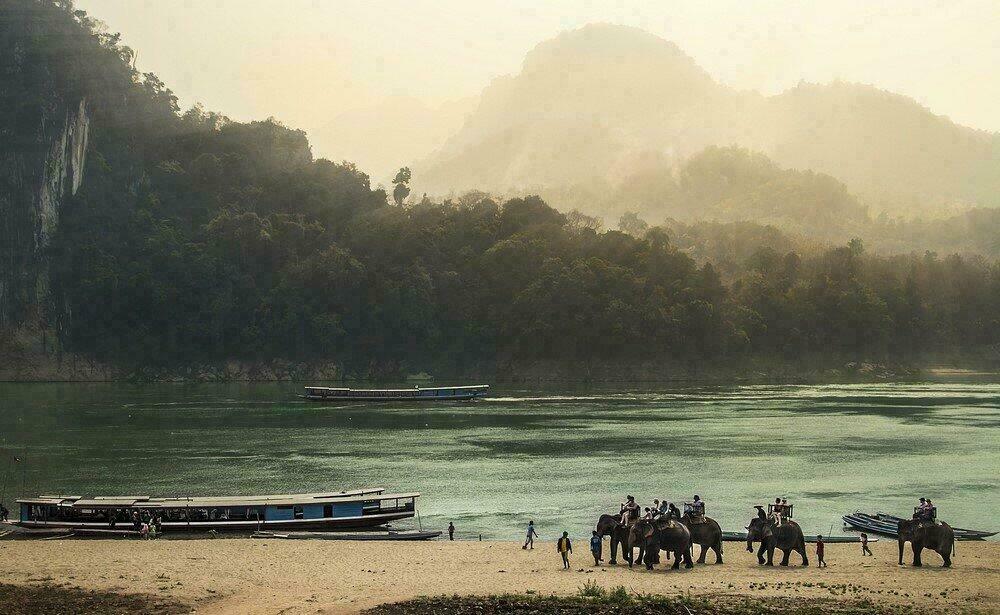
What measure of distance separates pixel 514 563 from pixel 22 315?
448ft

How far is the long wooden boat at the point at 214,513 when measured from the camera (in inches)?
1556

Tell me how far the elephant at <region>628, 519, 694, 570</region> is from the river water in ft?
28.4

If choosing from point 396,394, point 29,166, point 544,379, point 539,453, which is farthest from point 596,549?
point 29,166

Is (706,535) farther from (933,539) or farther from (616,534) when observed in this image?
(933,539)

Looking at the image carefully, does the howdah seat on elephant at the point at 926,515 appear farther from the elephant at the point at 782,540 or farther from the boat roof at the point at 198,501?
the boat roof at the point at 198,501

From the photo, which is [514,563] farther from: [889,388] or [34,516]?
[889,388]

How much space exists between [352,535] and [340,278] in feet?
367

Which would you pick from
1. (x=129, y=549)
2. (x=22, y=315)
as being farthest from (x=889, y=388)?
(x=22, y=315)

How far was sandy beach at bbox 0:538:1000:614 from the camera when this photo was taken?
28.5m

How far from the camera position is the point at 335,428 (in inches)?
3206

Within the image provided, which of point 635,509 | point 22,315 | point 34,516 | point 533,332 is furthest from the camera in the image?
point 22,315

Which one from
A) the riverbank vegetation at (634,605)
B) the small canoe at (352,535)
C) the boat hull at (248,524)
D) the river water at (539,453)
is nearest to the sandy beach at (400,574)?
the riverbank vegetation at (634,605)

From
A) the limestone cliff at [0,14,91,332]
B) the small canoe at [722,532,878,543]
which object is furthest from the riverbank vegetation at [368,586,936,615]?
the limestone cliff at [0,14,91,332]

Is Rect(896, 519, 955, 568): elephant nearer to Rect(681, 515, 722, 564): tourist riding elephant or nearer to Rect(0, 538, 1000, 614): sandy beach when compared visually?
Rect(0, 538, 1000, 614): sandy beach
